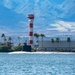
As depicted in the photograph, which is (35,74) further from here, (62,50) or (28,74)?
(62,50)

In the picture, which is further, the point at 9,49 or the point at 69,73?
the point at 9,49

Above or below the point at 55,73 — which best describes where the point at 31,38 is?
above

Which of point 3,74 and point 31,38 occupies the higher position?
point 31,38

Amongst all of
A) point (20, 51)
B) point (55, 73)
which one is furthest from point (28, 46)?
point (55, 73)

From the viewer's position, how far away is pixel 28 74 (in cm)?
6412

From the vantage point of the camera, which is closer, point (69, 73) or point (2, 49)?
point (69, 73)

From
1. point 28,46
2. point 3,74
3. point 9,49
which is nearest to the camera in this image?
point 3,74

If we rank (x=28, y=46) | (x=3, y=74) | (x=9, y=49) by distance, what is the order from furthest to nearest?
1. (x=9, y=49)
2. (x=28, y=46)
3. (x=3, y=74)

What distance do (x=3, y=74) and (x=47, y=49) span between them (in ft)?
447

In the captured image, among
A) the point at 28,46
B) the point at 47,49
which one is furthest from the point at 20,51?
the point at 47,49

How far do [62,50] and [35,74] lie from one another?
131 meters

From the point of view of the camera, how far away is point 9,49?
195500 millimetres

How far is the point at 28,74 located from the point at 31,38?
128820mm

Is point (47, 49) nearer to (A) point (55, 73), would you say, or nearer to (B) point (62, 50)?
(B) point (62, 50)
